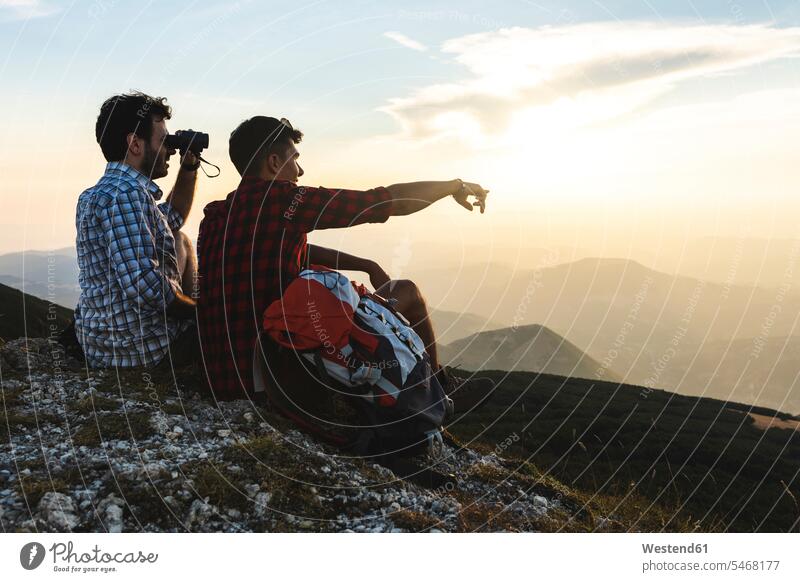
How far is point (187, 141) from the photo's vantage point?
809 centimetres

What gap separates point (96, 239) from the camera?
23.7 feet

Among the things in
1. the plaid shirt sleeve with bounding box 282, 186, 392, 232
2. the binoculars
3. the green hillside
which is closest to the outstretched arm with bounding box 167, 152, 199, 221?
the binoculars

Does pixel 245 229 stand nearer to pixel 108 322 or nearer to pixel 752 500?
pixel 108 322

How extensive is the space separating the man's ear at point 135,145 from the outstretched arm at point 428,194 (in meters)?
2.97

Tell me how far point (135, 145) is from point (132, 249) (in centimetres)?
131

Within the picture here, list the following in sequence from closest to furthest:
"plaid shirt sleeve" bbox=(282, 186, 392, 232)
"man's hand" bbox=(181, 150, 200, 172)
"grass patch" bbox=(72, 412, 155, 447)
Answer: "grass patch" bbox=(72, 412, 155, 447) < "plaid shirt sleeve" bbox=(282, 186, 392, 232) < "man's hand" bbox=(181, 150, 200, 172)

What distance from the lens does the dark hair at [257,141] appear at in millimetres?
7172

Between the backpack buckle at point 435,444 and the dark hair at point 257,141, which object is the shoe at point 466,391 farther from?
the dark hair at point 257,141

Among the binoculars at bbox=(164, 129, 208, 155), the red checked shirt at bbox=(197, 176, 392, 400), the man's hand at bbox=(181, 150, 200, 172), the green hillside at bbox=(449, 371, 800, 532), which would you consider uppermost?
the binoculars at bbox=(164, 129, 208, 155)

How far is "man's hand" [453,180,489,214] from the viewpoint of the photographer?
6.84 meters

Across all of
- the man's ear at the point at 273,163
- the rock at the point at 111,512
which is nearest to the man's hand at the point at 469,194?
the man's ear at the point at 273,163

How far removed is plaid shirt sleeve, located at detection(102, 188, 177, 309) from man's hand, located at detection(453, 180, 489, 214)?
3212 millimetres

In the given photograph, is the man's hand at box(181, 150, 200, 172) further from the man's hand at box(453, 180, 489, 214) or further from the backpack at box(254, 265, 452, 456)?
the man's hand at box(453, 180, 489, 214)

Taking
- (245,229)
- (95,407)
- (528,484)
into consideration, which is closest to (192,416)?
(95,407)
